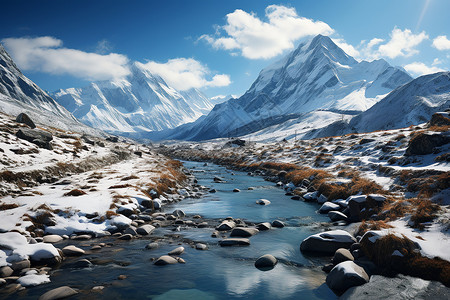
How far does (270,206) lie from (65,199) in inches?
752

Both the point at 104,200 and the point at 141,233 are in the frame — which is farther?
the point at 104,200

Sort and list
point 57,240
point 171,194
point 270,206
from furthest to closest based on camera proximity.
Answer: point 171,194 → point 270,206 → point 57,240

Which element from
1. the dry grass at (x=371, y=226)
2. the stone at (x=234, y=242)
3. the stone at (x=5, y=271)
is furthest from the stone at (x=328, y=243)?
the stone at (x=5, y=271)

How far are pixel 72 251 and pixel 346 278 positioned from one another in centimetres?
1390

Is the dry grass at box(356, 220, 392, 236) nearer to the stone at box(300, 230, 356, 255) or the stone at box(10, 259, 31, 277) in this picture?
the stone at box(300, 230, 356, 255)

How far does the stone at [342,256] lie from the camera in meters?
12.5

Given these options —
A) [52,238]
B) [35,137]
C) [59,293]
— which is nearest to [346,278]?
[59,293]

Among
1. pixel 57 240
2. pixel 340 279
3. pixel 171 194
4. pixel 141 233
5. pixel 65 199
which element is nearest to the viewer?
pixel 340 279

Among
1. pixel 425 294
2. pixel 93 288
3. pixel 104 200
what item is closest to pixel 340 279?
pixel 425 294

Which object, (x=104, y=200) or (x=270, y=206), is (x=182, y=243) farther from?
(x=270, y=206)

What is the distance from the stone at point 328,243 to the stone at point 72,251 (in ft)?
41.7

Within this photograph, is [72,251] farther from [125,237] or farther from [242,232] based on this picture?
[242,232]

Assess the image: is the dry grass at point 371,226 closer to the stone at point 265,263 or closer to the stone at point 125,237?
the stone at point 265,263

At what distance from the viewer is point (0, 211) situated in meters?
16.1
